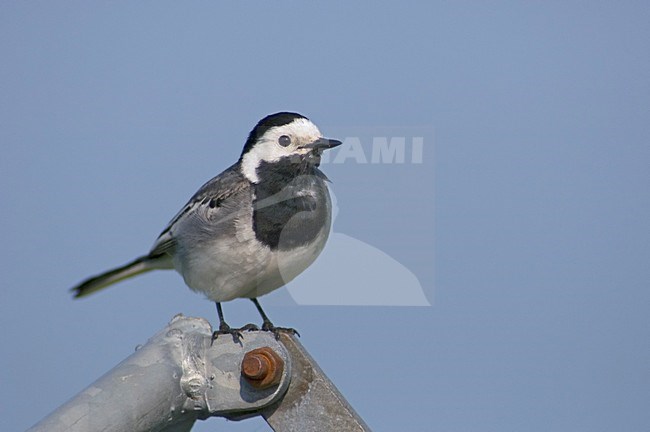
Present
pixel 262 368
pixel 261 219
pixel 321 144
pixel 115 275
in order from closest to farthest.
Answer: pixel 262 368, pixel 321 144, pixel 261 219, pixel 115 275

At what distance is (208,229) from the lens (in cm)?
298

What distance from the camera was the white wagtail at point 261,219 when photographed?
Result: 2693mm

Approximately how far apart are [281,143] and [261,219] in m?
0.24

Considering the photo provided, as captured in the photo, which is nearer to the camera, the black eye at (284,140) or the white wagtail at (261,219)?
the white wagtail at (261,219)

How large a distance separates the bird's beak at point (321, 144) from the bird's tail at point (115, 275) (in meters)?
0.85

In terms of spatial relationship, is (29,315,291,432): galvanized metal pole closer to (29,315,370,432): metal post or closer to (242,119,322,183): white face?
(29,315,370,432): metal post

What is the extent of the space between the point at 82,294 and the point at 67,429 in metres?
1.97

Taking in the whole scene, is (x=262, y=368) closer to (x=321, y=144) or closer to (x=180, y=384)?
(x=180, y=384)

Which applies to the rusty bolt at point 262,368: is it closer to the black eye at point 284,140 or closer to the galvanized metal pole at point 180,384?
the galvanized metal pole at point 180,384

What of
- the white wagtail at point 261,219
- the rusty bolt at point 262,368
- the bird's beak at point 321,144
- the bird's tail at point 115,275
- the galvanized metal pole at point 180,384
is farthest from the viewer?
the bird's tail at point 115,275

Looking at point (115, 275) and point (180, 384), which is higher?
point (180, 384)

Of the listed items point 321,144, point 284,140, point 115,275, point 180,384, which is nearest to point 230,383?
point 180,384

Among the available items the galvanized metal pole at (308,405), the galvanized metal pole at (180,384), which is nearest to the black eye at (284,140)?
the galvanized metal pole at (180,384)

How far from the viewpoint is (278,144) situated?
2889mm
